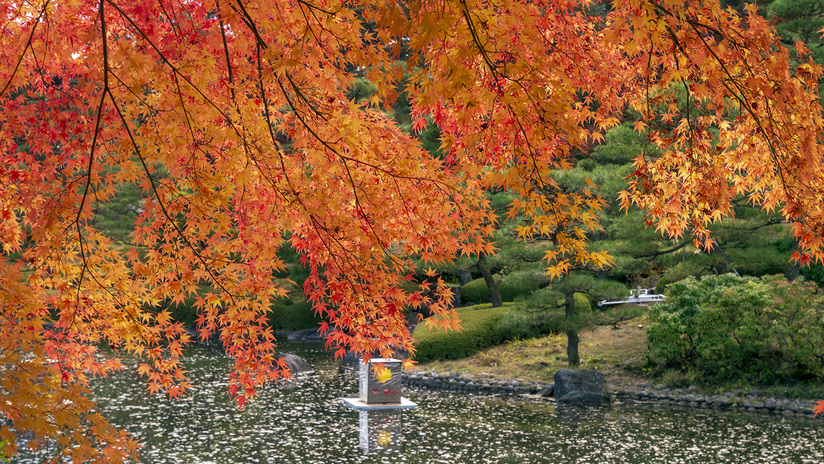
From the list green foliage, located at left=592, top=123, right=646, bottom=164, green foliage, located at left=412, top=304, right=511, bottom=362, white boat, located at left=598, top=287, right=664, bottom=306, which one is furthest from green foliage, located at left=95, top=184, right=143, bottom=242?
white boat, located at left=598, top=287, right=664, bottom=306

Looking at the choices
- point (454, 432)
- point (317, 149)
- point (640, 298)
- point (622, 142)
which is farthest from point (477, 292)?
point (317, 149)

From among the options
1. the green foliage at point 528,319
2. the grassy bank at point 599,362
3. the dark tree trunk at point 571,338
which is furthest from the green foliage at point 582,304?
the green foliage at point 528,319

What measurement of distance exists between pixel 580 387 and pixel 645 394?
1115mm

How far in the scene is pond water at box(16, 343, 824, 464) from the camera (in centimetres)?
786

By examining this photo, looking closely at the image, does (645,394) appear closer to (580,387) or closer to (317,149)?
(580,387)

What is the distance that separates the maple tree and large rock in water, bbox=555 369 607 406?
6313mm

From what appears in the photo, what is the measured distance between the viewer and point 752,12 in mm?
3949

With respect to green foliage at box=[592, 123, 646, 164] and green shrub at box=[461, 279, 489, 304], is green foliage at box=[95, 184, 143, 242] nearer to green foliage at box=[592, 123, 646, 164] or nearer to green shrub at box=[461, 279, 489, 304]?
green shrub at box=[461, 279, 489, 304]

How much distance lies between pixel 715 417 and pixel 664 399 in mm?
1163

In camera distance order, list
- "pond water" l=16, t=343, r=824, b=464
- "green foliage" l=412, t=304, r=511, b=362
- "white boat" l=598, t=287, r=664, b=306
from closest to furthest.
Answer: "pond water" l=16, t=343, r=824, b=464 → "green foliage" l=412, t=304, r=511, b=362 → "white boat" l=598, t=287, r=664, b=306

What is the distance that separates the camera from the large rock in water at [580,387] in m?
11.1

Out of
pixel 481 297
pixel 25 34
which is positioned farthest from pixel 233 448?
pixel 481 297

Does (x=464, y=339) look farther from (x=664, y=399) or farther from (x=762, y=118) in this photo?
(x=762, y=118)

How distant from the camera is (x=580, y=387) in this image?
1123 cm
